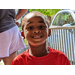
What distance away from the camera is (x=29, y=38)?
0.48 m

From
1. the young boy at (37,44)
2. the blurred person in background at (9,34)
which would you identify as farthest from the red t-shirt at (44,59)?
the blurred person in background at (9,34)

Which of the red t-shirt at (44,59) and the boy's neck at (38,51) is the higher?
the boy's neck at (38,51)

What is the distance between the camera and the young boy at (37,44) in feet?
1.55

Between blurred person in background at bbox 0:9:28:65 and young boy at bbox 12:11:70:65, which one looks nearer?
young boy at bbox 12:11:70:65

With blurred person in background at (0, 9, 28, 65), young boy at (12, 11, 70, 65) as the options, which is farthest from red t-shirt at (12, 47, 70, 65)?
blurred person in background at (0, 9, 28, 65)

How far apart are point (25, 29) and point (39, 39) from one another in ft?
0.24

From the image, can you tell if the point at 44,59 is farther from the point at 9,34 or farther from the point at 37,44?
the point at 9,34

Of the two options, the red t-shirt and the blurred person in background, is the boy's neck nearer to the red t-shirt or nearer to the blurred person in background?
the red t-shirt

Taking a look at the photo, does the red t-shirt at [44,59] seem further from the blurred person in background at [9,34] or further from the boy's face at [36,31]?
the blurred person in background at [9,34]

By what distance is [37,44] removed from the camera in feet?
1.60

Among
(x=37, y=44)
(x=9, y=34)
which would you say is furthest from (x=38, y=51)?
(x=9, y=34)

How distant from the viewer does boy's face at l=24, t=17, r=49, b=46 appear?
Answer: 0.47 meters
